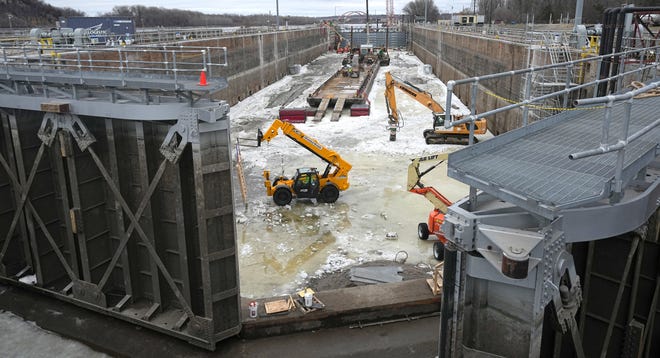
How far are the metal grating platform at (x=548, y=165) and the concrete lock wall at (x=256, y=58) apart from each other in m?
25.9

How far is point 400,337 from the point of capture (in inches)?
344

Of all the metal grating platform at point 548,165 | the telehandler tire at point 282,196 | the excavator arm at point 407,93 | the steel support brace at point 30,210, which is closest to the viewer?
the metal grating platform at point 548,165

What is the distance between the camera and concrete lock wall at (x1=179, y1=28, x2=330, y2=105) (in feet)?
113

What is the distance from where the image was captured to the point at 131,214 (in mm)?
8492

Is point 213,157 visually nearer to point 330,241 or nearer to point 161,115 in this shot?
point 161,115

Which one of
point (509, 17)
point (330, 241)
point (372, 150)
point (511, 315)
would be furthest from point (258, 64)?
point (509, 17)

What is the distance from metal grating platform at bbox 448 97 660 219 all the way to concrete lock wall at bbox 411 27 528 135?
20.0 ft

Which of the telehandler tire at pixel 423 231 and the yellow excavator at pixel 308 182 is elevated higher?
the yellow excavator at pixel 308 182

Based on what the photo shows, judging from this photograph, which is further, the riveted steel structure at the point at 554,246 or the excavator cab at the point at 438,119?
the excavator cab at the point at 438,119

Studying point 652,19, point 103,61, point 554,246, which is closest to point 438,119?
point 652,19

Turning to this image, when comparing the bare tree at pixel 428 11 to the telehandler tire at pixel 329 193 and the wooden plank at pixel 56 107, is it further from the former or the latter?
the wooden plank at pixel 56 107

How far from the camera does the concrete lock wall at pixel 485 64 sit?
22.5m

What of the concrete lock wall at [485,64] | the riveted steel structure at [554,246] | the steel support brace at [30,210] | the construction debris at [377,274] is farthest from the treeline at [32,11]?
the riveted steel structure at [554,246]

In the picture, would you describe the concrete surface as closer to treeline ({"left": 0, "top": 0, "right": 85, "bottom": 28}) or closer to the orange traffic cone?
the orange traffic cone
